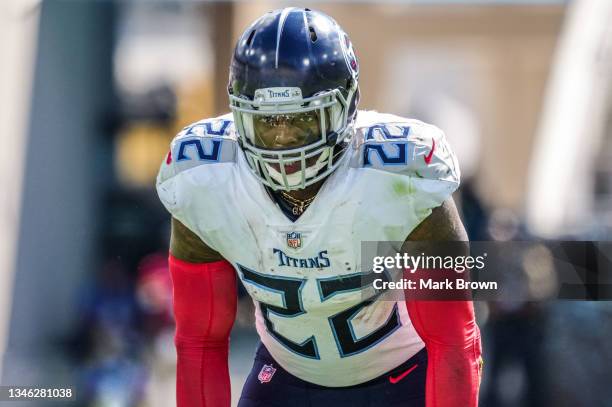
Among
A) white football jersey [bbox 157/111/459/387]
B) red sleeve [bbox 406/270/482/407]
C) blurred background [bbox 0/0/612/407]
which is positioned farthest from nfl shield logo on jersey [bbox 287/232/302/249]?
blurred background [bbox 0/0/612/407]

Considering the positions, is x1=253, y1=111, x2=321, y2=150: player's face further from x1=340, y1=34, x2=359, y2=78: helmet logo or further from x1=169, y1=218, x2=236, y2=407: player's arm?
x1=169, y1=218, x2=236, y2=407: player's arm

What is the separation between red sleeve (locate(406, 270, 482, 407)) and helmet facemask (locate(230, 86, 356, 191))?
0.36 metres

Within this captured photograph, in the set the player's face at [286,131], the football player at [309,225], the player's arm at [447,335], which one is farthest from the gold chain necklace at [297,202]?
the player's arm at [447,335]

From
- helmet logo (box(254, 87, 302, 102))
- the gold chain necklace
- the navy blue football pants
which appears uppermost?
helmet logo (box(254, 87, 302, 102))

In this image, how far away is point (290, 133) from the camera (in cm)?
209

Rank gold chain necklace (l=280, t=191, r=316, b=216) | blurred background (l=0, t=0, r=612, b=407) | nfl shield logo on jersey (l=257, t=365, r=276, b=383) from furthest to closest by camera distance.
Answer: blurred background (l=0, t=0, r=612, b=407) < nfl shield logo on jersey (l=257, t=365, r=276, b=383) < gold chain necklace (l=280, t=191, r=316, b=216)

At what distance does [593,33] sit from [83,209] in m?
3.92

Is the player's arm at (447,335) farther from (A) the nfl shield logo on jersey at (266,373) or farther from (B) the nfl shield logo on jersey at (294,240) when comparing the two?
(A) the nfl shield logo on jersey at (266,373)

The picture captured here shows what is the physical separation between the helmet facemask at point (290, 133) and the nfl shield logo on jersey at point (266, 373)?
18.1 inches

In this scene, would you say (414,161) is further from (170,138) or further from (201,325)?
(170,138)

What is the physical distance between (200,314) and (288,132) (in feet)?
1.46

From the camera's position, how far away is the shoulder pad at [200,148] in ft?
7.07

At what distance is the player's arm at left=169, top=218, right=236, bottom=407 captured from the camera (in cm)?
221

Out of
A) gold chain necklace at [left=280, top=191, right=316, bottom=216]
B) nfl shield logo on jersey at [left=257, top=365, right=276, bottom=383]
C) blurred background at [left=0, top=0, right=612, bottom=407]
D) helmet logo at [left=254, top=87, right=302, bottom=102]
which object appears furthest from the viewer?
blurred background at [left=0, top=0, right=612, bottom=407]
